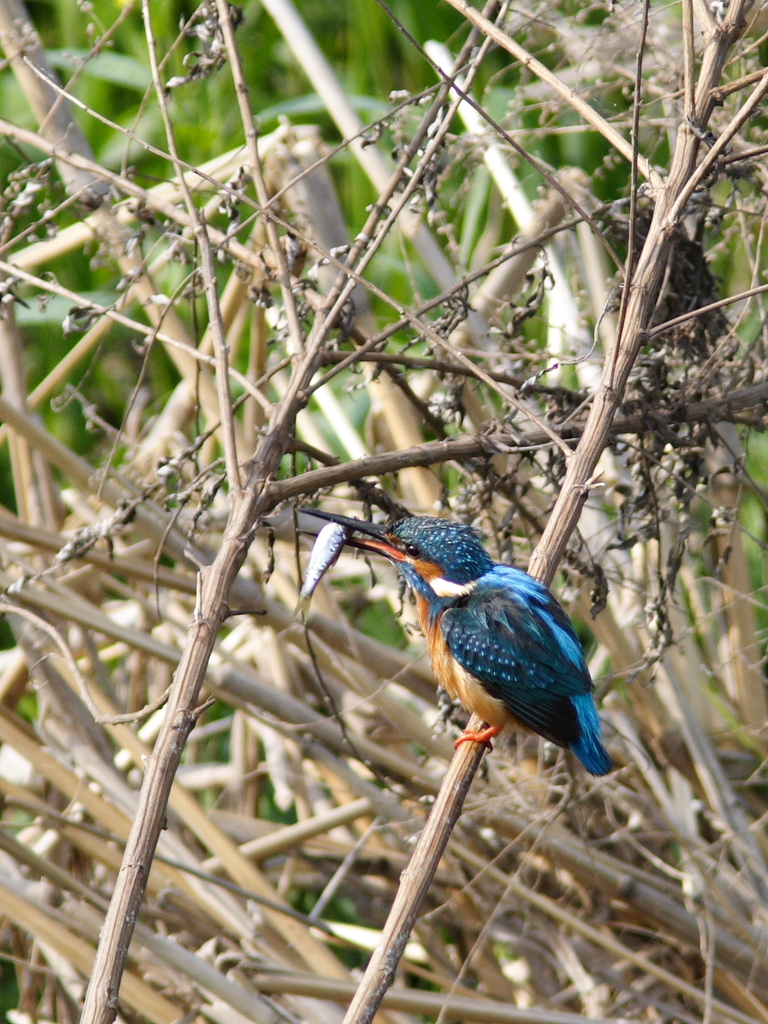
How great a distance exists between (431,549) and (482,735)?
356 mm

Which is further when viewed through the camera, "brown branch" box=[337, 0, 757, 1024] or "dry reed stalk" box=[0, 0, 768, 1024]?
"dry reed stalk" box=[0, 0, 768, 1024]

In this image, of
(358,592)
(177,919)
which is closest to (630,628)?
(358,592)

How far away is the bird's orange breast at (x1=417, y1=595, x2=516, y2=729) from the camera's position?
6.73ft

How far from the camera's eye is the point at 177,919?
239 cm

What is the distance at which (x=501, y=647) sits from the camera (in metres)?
2.04

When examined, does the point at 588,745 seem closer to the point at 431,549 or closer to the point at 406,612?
the point at 431,549

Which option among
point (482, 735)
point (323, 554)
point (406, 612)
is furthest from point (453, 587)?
point (406, 612)

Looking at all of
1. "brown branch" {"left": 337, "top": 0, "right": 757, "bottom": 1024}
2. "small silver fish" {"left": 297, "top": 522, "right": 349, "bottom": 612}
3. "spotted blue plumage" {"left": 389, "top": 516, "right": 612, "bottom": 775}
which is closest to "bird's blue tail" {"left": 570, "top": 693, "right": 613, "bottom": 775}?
"spotted blue plumage" {"left": 389, "top": 516, "right": 612, "bottom": 775}

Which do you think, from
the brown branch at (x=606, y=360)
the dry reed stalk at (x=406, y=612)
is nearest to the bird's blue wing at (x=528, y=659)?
the dry reed stalk at (x=406, y=612)

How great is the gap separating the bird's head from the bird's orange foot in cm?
26

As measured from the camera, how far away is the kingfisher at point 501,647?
202 cm

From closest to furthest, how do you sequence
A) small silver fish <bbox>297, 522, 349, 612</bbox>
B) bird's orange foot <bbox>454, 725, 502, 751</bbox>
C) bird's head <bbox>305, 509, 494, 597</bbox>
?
small silver fish <bbox>297, 522, 349, 612</bbox> < bird's orange foot <bbox>454, 725, 502, 751</bbox> < bird's head <bbox>305, 509, 494, 597</bbox>

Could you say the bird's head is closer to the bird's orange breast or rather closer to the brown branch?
the bird's orange breast

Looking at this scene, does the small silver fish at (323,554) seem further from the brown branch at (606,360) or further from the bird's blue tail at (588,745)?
the bird's blue tail at (588,745)
